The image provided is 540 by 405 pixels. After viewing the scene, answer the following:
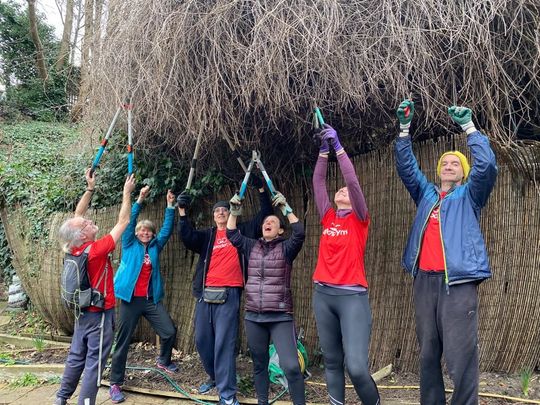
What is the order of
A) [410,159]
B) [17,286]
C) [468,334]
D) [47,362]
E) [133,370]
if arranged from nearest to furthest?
[468,334], [410,159], [133,370], [47,362], [17,286]

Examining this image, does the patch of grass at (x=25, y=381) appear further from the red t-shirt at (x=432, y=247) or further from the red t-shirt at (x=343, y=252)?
the red t-shirt at (x=432, y=247)

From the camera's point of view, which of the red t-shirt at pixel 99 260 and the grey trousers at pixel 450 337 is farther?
the red t-shirt at pixel 99 260

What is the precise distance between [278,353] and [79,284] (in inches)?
68.1

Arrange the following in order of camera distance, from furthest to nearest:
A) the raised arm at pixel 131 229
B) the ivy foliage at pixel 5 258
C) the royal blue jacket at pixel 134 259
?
the ivy foliage at pixel 5 258
the raised arm at pixel 131 229
the royal blue jacket at pixel 134 259

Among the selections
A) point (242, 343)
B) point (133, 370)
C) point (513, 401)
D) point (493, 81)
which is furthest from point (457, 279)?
point (133, 370)

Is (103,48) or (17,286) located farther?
(17,286)

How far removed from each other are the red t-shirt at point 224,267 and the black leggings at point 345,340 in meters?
0.92

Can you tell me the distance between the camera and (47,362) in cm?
541

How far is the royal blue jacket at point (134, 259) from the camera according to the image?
14.7 feet

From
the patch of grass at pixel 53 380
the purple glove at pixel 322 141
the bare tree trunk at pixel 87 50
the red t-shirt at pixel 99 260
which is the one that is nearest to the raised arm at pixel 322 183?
the purple glove at pixel 322 141

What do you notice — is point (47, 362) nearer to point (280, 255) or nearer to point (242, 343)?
point (242, 343)

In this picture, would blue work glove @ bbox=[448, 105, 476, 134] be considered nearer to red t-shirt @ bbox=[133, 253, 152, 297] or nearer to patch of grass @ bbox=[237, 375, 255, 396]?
patch of grass @ bbox=[237, 375, 255, 396]

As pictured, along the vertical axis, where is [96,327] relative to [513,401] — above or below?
above

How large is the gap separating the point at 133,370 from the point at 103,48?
331 cm
